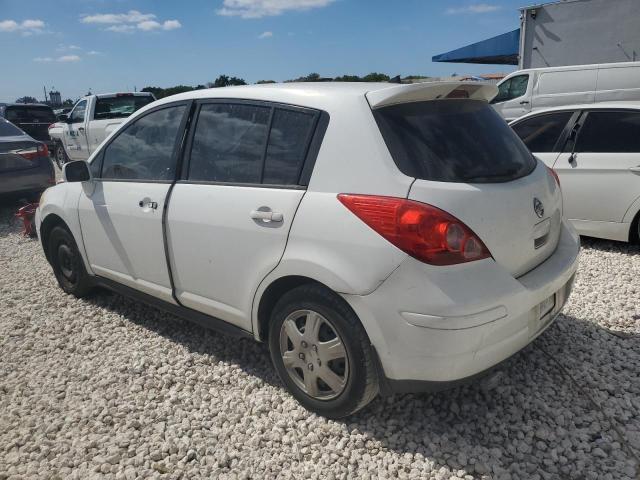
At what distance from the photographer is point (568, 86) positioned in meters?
11.7

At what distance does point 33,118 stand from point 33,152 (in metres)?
9.39

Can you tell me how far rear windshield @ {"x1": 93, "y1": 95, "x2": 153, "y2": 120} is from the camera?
38.6ft

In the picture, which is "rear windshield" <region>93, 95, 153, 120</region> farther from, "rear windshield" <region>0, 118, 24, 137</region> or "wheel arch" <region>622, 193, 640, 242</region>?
"wheel arch" <region>622, 193, 640, 242</region>

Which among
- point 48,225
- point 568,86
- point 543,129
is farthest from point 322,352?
point 568,86

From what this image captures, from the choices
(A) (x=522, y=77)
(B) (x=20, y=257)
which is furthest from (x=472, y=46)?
(B) (x=20, y=257)

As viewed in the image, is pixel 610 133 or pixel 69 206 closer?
pixel 69 206

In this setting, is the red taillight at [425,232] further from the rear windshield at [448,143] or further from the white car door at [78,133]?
the white car door at [78,133]

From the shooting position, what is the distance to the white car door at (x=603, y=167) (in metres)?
5.05

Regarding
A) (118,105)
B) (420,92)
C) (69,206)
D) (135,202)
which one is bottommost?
(69,206)

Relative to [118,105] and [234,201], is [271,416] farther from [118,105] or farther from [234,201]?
[118,105]

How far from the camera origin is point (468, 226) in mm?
2250

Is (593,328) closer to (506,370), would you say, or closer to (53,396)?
(506,370)

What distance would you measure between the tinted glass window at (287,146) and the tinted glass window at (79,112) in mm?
11000

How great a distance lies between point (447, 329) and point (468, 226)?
45cm
